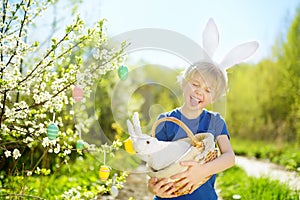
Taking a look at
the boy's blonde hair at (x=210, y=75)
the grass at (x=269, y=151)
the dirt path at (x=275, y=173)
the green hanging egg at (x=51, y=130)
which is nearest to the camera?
the boy's blonde hair at (x=210, y=75)

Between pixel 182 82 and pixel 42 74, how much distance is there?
2.48ft

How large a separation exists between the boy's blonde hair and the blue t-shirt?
0.43 feet

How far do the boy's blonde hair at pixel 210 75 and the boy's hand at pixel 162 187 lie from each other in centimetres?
46

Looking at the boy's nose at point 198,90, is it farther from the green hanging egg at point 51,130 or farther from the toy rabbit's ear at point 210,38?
the green hanging egg at point 51,130

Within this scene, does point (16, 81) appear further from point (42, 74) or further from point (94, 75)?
point (94, 75)

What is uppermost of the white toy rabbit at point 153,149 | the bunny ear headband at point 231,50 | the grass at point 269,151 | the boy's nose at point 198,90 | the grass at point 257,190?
the grass at point 269,151

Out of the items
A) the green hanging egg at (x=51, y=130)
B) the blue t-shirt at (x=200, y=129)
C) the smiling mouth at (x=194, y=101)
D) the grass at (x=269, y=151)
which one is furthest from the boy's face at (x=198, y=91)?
the grass at (x=269, y=151)

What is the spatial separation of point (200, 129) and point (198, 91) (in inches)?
8.2

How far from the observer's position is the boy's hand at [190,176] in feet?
5.94

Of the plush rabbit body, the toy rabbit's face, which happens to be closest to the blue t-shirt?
the plush rabbit body

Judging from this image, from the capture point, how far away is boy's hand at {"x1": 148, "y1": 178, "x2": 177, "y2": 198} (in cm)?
183

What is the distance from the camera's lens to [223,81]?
2043 millimetres

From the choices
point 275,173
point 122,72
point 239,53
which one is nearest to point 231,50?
point 239,53

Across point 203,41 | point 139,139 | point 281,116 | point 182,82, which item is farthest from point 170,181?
point 281,116
